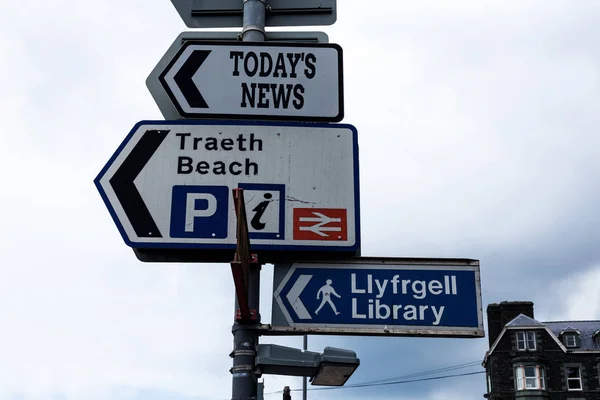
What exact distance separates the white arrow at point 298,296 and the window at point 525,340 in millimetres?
43530

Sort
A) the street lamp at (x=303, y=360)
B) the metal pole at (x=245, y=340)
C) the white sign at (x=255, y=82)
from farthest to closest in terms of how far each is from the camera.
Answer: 1. the white sign at (x=255, y=82)
2. the street lamp at (x=303, y=360)
3. the metal pole at (x=245, y=340)

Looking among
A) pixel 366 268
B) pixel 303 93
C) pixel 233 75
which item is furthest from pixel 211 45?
pixel 366 268

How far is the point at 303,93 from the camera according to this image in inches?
200

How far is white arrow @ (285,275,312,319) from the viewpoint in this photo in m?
4.36

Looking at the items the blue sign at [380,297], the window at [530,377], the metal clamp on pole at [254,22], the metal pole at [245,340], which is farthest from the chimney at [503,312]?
the metal pole at [245,340]

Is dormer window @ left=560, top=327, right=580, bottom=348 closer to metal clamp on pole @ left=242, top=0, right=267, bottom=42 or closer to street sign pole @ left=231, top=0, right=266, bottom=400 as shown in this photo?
metal clamp on pole @ left=242, top=0, right=267, bottom=42

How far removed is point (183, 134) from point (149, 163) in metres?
0.29

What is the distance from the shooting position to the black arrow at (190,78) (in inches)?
199

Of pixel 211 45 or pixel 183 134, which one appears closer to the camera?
pixel 183 134

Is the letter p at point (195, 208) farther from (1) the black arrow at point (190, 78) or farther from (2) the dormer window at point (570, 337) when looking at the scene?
(2) the dormer window at point (570, 337)

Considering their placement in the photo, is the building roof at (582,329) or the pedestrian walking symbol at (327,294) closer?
the pedestrian walking symbol at (327,294)

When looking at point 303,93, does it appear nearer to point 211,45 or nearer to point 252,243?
point 211,45

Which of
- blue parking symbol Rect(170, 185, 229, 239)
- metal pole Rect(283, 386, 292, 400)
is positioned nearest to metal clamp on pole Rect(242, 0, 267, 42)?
blue parking symbol Rect(170, 185, 229, 239)

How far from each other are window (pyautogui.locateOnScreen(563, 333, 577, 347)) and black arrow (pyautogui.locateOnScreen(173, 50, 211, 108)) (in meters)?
44.7
